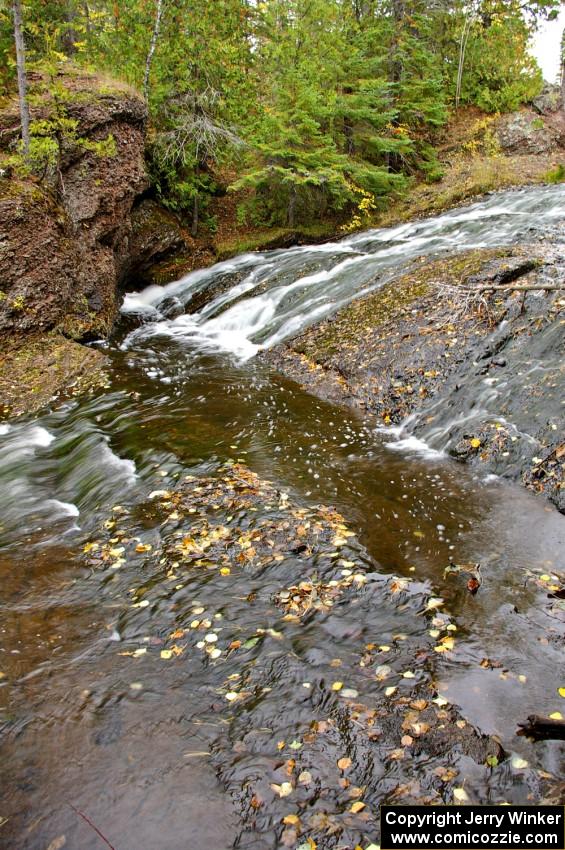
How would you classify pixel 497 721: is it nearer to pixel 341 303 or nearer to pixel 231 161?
pixel 341 303

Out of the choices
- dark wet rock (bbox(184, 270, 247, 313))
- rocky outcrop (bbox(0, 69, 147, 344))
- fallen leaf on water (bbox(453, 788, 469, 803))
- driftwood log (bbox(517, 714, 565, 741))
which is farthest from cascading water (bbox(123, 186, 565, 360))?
fallen leaf on water (bbox(453, 788, 469, 803))

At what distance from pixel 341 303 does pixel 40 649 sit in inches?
352

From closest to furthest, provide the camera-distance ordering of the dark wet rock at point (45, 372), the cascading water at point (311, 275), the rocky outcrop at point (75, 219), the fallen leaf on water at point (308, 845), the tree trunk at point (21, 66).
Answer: the fallen leaf on water at point (308, 845) → the dark wet rock at point (45, 372) → the tree trunk at point (21, 66) → the rocky outcrop at point (75, 219) → the cascading water at point (311, 275)

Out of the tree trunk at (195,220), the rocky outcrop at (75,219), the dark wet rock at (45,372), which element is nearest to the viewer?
the dark wet rock at (45,372)

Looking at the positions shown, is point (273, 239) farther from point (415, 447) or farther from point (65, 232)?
point (415, 447)

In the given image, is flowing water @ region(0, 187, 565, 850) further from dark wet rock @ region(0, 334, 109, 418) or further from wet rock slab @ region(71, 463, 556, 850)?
dark wet rock @ region(0, 334, 109, 418)

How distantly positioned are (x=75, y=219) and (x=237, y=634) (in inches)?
428

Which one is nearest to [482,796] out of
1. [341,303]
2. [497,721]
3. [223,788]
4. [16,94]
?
[497,721]

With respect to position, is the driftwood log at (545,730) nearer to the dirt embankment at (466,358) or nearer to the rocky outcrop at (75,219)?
the dirt embankment at (466,358)

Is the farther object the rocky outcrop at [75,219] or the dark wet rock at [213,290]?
the dark wet rock at [213,290]

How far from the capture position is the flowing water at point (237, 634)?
2.96 m

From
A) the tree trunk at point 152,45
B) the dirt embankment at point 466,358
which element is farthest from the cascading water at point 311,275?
the tree trunk at point 152,45

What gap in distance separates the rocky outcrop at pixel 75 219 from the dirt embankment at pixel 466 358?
4.45 meters

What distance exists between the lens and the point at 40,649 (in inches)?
159
